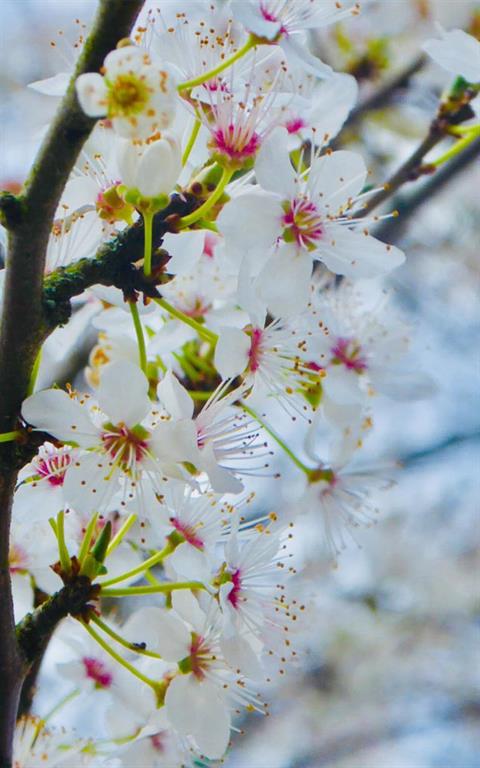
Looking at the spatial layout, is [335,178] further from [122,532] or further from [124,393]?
[122,532]

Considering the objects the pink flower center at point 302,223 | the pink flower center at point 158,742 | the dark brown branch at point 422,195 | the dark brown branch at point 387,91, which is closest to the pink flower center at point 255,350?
the pink flower center at point 302,223

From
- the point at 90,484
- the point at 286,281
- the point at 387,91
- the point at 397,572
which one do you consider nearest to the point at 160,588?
the point at 90,484

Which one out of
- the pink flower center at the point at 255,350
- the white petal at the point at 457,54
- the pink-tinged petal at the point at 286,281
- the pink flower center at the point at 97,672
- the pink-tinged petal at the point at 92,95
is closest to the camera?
the pink-tinged petal at the point at 92,95

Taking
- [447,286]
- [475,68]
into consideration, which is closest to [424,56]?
[475,68]

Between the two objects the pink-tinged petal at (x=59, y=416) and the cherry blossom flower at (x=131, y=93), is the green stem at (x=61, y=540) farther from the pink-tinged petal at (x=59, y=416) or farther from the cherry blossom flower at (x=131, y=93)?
the cherry blossom flower at (x=131, y=93)

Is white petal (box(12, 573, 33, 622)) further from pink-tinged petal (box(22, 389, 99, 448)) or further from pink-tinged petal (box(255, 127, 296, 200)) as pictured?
pink-tinged petal (box(255, 127, 296, 200))
